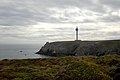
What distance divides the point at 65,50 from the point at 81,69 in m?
143

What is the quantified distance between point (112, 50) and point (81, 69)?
109m

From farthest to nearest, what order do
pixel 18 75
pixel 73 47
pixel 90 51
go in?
pixel 73 47
pixel 90 51
pixel 18 75

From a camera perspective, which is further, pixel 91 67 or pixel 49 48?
pixel 49 48

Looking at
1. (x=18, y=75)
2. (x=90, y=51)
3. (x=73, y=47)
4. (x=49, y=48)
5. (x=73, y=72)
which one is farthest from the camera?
(x=49, y=48)

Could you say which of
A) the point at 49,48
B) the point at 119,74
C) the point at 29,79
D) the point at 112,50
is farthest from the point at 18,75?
the point at 49,48

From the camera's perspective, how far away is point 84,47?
144250mm

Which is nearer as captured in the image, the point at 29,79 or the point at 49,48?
the point at 29,79

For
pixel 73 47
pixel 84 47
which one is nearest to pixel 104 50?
pixel 84 47

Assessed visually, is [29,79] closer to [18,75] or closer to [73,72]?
[18,75]

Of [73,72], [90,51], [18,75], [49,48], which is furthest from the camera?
[49,48]

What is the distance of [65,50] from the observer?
163m

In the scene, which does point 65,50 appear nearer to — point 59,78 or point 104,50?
point 104,50

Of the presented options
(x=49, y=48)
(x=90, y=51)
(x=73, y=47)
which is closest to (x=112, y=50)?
(x=90, y=51)

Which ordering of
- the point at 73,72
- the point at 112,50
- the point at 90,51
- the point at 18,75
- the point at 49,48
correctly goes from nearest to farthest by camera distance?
1. the point at 73,72
2. the point at 18,75
3. the point at 112,50
4. the point at 90,51
5. the point at 49,48
